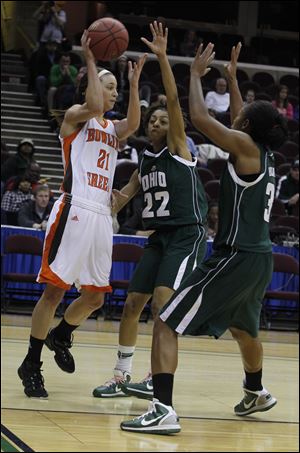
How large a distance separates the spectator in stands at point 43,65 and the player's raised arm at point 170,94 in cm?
1283

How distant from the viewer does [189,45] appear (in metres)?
23.1

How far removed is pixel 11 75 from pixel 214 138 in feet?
53.5

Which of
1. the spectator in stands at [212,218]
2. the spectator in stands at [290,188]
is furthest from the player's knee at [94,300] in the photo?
the spectator in stands at [290,188]

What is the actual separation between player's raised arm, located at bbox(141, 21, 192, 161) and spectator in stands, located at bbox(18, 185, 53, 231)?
6.80 metres

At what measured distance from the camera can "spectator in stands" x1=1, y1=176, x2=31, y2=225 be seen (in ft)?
45.8

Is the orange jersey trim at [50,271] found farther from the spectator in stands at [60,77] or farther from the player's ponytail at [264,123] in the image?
the spectator in stands at [60,77]

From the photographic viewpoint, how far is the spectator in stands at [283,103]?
1989cm

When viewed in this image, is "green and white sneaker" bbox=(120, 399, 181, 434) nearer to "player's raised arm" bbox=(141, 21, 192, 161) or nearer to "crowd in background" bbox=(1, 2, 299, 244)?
"player's raised arm" bbox=(141, 21, 192, 161)

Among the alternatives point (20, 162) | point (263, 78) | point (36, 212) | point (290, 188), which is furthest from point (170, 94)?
point (263, 78)

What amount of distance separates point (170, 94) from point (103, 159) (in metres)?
0.73

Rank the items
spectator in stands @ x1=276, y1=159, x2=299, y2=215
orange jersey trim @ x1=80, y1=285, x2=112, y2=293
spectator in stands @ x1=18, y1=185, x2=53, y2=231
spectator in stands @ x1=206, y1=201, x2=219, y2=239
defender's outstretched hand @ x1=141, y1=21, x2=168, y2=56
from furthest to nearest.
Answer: spectator in stands @ x1=276, y1=159, x2=299, y2=215 → spectator in stands @ x1=206, y1=201, x2=219, y2=239 → spectator in stands @ x1=18, y1=185, x2=53, y2=231 → orange jersey trim @ x1=80, y1=285, x2=112, y2=293 → defender's outstretched hand @ x1=141, y1=21, x2=168, y2=56

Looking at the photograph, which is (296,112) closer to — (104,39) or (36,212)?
(36,212)

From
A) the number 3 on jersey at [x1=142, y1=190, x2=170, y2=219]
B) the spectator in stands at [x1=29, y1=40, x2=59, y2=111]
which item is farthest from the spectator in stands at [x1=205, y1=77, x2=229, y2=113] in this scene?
the number 3 on jersey at [x1=142, y1=190, x2=170, y2=219]

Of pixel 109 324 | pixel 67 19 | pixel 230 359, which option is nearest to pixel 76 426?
pixel 230 359
